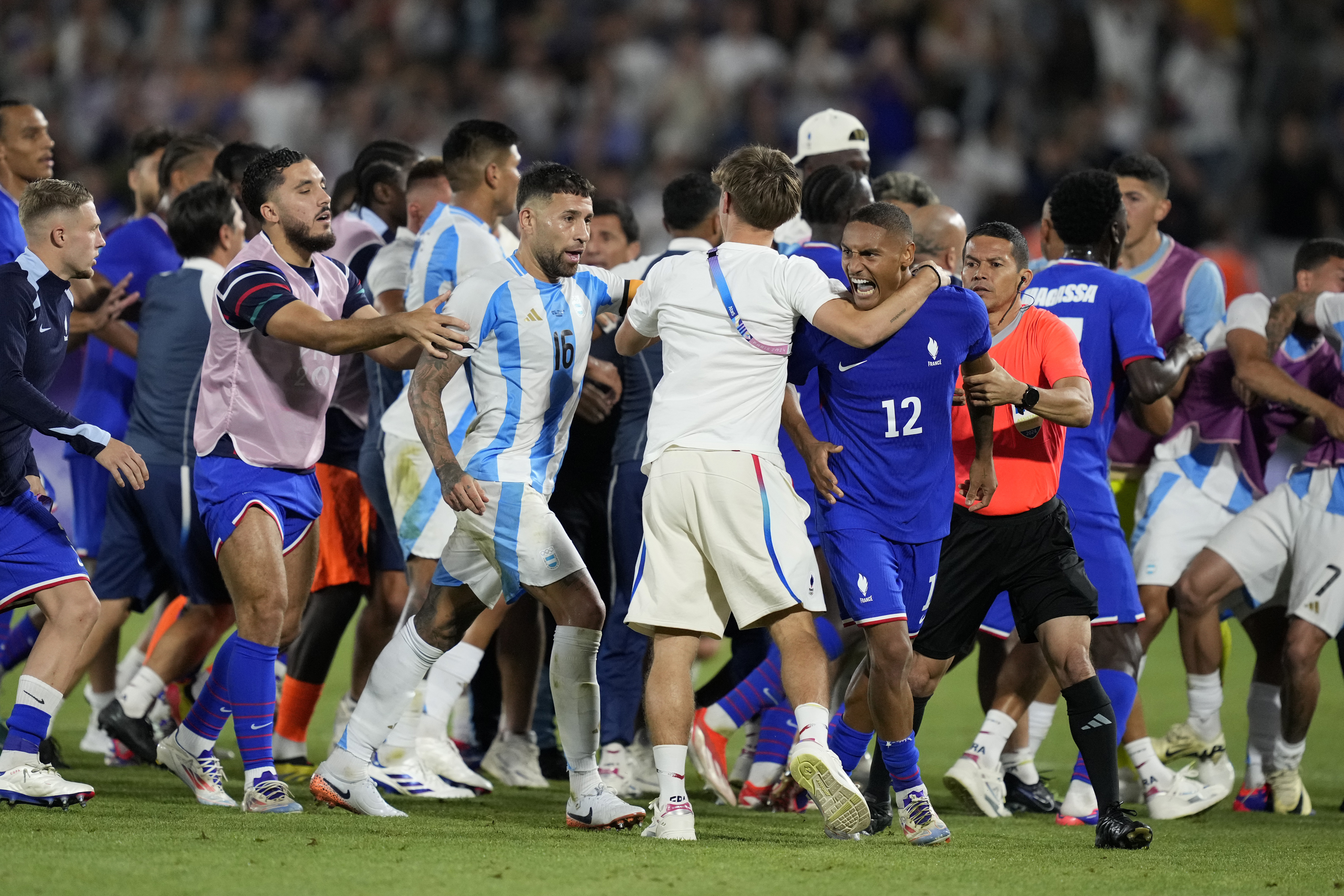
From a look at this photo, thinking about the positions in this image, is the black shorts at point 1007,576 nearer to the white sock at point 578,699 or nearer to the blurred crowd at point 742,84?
the white sock at point 578,699

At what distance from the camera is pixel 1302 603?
23.2 ft

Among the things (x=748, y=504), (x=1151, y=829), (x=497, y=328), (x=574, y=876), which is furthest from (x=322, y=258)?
(x=1151, y=829)

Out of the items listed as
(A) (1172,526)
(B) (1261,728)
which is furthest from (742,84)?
(B) (1261,728)

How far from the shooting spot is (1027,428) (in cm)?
581

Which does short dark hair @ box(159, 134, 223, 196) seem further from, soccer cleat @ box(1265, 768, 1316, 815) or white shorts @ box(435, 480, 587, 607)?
soccer cleat @ box(1265, 768, 1316, 815)

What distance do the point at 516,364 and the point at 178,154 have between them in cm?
342

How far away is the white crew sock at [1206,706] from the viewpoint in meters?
7.32

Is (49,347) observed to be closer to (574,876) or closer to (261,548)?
(261,548)

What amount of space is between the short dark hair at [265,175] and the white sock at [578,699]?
6.41 feet

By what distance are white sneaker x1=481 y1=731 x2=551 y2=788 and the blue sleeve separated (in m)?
3.68

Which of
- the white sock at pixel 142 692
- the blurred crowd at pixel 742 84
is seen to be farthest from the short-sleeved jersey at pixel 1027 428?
the blurred crowd at pixel 742 84

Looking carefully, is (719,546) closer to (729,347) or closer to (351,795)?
(729,347)

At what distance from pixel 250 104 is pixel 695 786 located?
42.1ft

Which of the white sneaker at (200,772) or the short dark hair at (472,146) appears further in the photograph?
the short dark hair at (472,146)
